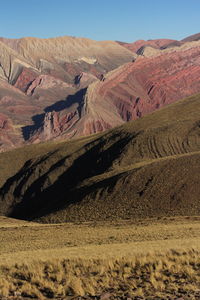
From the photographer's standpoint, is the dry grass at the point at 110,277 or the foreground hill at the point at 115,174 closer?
the dry grass at the point at 110,277

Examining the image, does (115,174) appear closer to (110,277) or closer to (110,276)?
(110,276)

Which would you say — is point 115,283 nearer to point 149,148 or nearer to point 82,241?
point 82,241

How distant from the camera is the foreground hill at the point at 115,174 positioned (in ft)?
231

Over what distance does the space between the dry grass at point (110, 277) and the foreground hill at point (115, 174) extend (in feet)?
147

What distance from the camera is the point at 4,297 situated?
15484mm

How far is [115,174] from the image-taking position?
291 feet

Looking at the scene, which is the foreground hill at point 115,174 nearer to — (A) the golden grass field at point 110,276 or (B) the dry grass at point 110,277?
(A) the golden grass field at point 110,276

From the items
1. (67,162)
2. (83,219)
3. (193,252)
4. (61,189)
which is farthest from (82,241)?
(67,162)

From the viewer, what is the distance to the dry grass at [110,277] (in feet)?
50.6

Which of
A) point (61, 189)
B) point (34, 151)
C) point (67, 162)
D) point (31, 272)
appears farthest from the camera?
point (34, 151)


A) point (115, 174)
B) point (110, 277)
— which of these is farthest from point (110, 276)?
point (115, 174)

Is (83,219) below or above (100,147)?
below

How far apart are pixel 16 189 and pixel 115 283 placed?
344 feet

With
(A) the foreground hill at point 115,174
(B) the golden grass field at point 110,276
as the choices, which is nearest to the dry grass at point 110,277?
(B) the golden grass field at point 110,276
